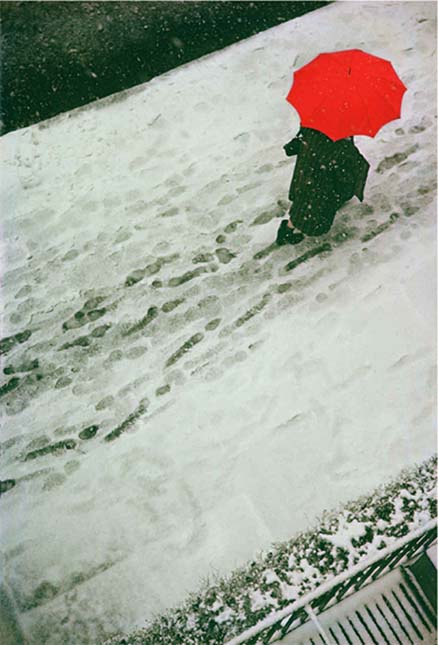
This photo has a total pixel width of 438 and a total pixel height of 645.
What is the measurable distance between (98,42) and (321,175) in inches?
157

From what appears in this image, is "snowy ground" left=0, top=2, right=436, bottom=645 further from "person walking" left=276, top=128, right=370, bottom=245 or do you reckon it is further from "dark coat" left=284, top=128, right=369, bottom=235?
"dark coat" left=284, top=128, right=369, bottom=235

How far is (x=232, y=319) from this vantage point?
5.60m

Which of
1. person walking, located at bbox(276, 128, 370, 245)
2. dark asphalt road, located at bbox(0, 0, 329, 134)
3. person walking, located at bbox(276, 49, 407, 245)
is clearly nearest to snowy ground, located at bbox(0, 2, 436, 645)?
dark asphalt road, located at bbox(0, 0, 329, 134)

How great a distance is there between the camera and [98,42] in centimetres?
744

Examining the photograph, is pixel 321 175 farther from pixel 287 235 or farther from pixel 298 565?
pixel 298 565

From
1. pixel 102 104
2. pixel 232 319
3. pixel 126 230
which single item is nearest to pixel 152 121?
pixel 102 104

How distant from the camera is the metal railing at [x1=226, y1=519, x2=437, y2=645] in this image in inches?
141

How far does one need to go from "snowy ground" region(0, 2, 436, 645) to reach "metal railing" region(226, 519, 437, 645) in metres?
0.61

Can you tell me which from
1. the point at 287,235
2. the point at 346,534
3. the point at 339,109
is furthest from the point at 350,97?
the point at 346,534

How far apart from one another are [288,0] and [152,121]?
2.76 metres

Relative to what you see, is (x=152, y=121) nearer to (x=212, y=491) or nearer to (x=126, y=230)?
(x=126, y=230)

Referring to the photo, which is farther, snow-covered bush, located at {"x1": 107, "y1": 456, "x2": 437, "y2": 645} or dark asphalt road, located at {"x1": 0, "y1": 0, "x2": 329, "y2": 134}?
dark asphalt road, located at {"x1": 0, "y1": 0, "x2": 329, "y2": 134}

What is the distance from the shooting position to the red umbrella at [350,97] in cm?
463

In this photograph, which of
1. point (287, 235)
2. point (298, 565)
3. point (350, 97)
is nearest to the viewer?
point (298, 565)
